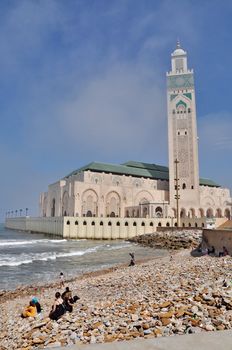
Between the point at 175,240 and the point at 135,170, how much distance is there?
1643 inches

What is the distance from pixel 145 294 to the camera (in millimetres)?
9320

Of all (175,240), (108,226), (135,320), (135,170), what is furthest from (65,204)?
(135,320)

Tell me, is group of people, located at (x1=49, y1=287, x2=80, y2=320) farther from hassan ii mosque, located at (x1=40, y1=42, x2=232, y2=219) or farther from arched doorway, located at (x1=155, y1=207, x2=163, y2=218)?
arched doorway, located at (x1=155, y1=207, x2=163, y2=218)

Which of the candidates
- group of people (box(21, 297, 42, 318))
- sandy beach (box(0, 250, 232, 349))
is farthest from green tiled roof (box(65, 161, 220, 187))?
sandy beach (box(0, 250, 232, 349))

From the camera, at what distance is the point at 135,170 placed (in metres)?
83.8

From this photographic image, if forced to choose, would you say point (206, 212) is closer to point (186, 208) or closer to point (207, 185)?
point (186, 208)

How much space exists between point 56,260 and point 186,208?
50877 mm

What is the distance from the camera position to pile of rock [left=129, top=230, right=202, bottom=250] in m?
40.7

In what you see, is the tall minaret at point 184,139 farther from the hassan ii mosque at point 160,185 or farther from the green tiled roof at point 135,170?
the green tiled roof at point 135,170

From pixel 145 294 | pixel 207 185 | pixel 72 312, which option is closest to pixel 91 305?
pixel 72 312

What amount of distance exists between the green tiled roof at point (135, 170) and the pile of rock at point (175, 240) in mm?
31457

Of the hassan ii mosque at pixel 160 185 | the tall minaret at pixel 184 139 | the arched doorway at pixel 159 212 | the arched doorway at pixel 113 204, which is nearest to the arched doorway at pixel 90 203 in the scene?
the hassan ii mosque at pixel 160 185

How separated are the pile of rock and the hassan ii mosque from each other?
19.1 m

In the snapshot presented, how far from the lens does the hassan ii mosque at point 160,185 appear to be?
69.9 meters
